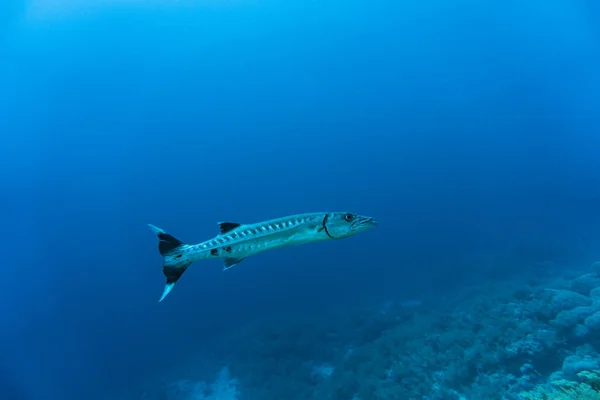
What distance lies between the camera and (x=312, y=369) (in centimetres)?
1376

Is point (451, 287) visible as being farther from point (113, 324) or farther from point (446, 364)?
point (113, 324)

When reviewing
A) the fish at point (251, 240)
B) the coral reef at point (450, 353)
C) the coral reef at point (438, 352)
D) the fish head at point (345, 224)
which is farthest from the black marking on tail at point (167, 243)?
the coral reef at point (450, 353)

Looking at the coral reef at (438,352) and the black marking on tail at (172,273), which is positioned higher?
the black marking on tail at (172,273)

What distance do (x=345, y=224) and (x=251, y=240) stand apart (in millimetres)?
1177

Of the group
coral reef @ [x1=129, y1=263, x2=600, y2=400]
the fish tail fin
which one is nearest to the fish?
the fish tail fin

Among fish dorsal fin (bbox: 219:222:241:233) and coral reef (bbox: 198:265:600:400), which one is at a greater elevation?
fish dorsal fin (bbox: 219:222:241:233)

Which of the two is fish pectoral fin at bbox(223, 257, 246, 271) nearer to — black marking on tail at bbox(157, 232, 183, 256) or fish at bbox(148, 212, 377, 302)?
fish at bbox(148, 212, 377, 302)

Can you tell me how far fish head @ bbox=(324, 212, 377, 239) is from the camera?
3.90 meters

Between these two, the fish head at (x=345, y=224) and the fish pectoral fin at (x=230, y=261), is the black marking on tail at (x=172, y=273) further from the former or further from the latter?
the fish head at (x=345, y=224)

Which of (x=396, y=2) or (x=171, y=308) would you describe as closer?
(x=171, y=308)

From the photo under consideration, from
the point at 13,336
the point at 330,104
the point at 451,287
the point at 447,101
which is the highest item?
the point at 330,104

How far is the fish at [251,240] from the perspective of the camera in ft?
13.3

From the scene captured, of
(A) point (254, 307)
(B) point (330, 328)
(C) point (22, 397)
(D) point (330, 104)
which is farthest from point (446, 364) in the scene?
(D) point (330, 104)

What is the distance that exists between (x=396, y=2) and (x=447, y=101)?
54.4 feet
